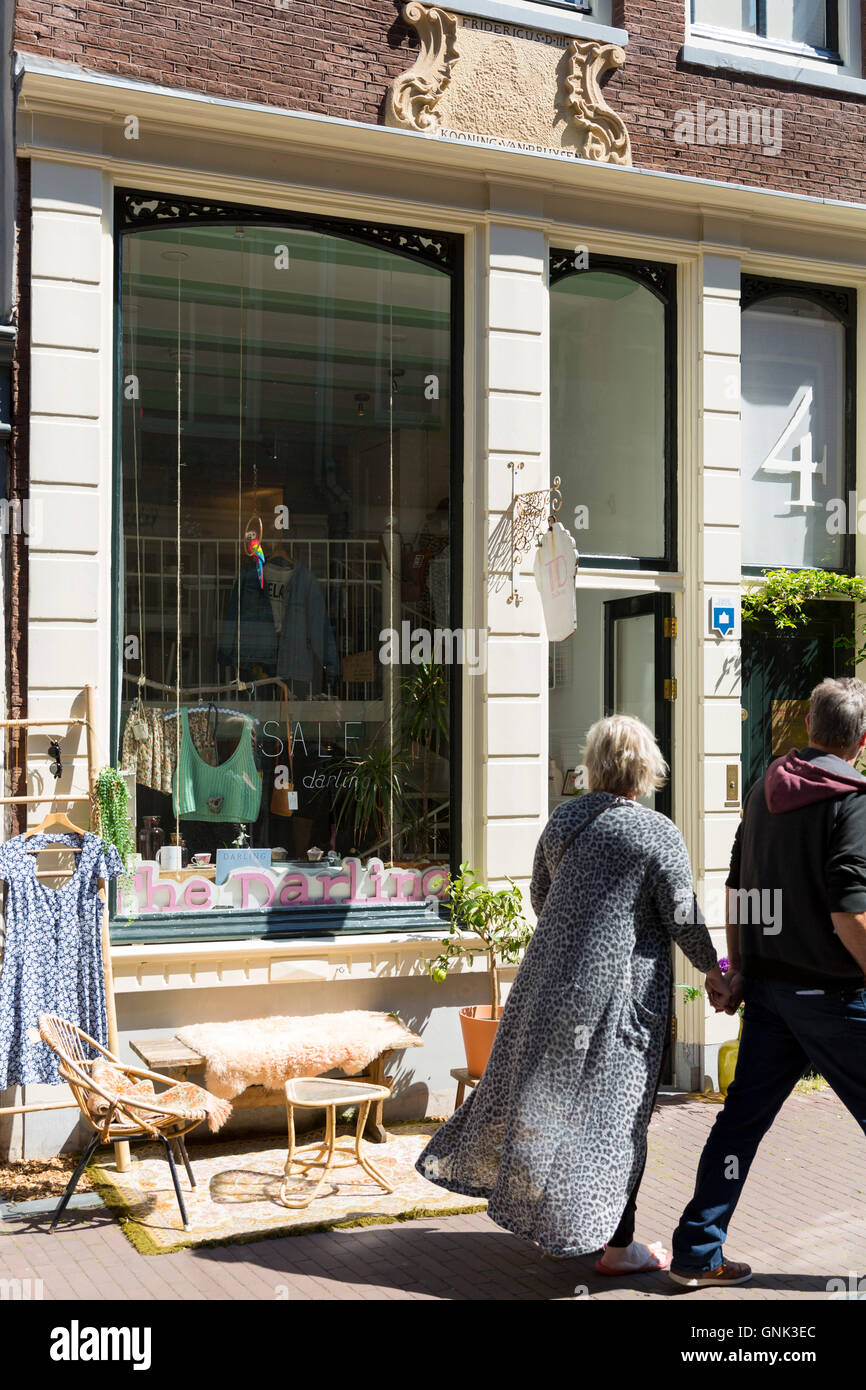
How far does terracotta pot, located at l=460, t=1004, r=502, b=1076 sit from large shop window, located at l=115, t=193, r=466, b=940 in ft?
2.28

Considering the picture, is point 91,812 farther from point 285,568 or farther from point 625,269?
point 625,269

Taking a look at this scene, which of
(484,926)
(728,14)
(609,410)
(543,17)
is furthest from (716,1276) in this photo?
(728,14)

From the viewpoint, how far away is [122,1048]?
261 inches

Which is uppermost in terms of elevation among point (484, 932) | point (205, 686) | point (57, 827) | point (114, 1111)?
point (205, 686)

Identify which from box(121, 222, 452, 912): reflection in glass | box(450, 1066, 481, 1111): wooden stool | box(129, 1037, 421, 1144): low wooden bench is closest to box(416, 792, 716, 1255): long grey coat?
box(129, 1037, 421, 1144): low wooden bench

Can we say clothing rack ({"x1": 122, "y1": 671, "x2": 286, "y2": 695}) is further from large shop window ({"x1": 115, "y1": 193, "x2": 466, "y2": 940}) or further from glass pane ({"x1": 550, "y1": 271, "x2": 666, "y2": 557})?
glass pane ({"x1": 550, "y1": 271, "x2": 666, "y2": 557})

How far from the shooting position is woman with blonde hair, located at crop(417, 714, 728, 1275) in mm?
4508

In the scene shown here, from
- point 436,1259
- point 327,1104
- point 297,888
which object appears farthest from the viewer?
point 297,888

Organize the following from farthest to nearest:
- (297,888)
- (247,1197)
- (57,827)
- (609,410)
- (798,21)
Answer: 1. (798,21)
2. (609,410)
3. (297,888)
4. (57,827)
5. (247,1197)

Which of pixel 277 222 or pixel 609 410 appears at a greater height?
pixel 277 222

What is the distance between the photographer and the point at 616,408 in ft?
27.6

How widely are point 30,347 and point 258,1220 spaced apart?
4.22 m

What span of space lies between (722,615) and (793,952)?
12.8 feet

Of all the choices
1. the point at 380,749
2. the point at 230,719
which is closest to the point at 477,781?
the point at 380,749
